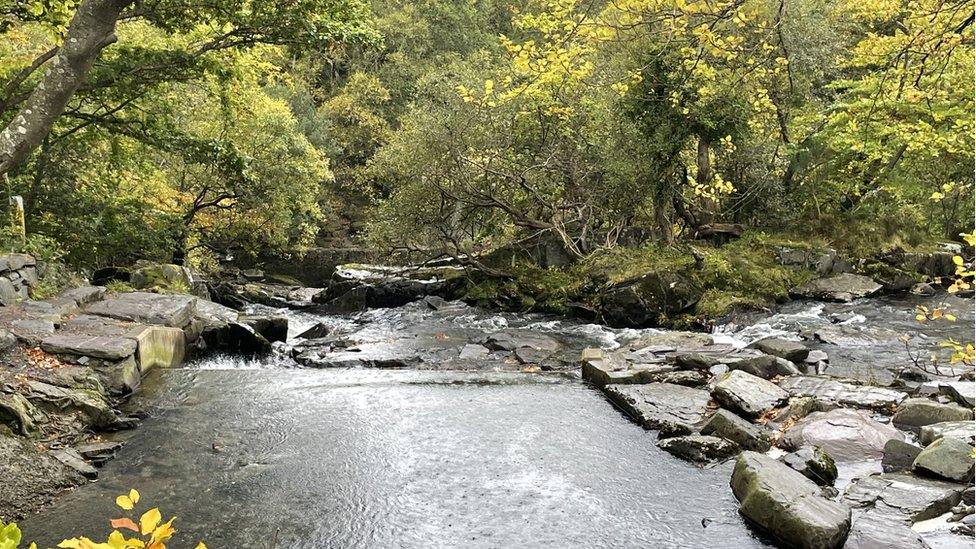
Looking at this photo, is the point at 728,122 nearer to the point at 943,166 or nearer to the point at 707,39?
the point at 943,166

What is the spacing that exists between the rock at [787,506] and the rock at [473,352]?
701 centimetres

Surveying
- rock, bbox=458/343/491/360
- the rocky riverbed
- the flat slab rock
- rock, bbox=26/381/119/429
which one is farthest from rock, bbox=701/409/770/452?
the flat slab rock

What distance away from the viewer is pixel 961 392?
7.51 meters

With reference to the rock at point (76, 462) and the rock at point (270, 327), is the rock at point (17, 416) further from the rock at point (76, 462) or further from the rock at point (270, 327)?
the rock at point (270, 327)

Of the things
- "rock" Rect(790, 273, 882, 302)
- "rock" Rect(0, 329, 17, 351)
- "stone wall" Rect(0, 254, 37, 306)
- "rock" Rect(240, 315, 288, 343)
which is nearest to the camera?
"rock" Rect(0, 329, 17, 351)

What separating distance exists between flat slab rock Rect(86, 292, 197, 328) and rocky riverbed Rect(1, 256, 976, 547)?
0.11m

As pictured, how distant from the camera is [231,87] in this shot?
13336 millimetres

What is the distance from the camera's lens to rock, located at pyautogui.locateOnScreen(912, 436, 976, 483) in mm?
5555

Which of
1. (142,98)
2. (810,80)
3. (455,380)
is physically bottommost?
(455,380)

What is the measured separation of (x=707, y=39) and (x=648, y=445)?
4552mm

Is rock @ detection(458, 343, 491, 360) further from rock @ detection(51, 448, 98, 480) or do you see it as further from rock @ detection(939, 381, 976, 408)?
rock @ detection(939, 381, 976, 408)

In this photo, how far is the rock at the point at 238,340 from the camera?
40.5 ft

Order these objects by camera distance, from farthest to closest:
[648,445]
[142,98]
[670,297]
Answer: [670,297], [142,98], [648,445]

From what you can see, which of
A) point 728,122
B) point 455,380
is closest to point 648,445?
point 455,380
